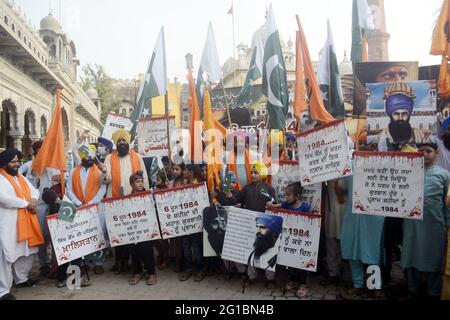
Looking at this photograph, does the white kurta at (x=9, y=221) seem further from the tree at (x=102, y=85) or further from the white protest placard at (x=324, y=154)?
the tree at (x=102, y=85)

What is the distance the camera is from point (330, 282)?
15.1 feet

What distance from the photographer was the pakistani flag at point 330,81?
473 centimetres

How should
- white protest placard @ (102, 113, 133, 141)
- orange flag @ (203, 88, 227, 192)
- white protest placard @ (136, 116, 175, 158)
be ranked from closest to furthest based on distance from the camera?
orange flag @ (203, 88, 227, 192) → white protest placard @ (136, 116, 175, 158) → white protest placard @ (102, 113, 133, 141)

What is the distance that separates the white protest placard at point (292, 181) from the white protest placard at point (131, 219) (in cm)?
172

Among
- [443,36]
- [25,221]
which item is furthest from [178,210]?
[443,36]

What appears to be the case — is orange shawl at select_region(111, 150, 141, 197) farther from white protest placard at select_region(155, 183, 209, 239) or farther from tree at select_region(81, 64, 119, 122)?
tree at select_region(81, 64, 119, 122)

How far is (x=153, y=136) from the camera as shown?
612 cm

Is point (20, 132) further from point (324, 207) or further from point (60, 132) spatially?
point (324, 207)

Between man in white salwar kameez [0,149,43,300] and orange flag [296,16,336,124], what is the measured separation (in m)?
3.77

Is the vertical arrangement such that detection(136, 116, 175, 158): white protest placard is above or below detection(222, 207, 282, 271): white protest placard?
above

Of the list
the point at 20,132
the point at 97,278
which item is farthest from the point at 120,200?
the point at 20,132

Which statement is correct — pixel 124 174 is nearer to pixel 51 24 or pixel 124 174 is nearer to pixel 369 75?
pixel 369 75

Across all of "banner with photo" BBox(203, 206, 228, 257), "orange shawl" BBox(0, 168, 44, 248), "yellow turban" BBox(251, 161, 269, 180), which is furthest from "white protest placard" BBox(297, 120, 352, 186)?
"orange shawl" BBox(0, 168, 44, 248)

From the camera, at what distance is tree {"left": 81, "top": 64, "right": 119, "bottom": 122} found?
50.3 meters
